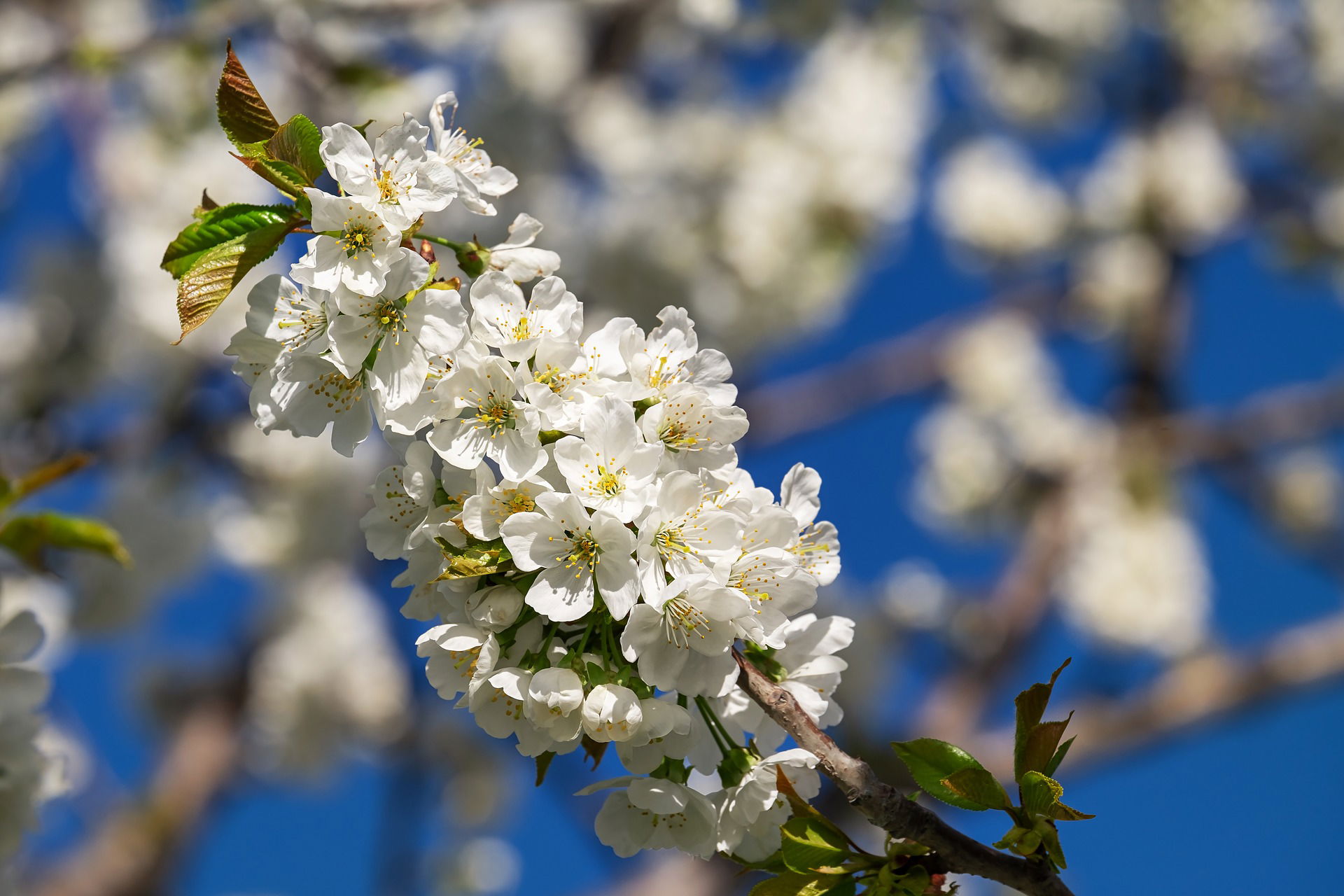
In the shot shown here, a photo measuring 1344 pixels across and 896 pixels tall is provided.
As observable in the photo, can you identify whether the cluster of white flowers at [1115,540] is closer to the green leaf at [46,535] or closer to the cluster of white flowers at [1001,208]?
the cluster of white flowers at [1001,208]

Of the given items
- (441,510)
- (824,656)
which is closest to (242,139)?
(441,510)

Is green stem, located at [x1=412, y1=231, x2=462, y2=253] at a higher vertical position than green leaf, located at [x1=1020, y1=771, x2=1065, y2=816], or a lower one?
higher

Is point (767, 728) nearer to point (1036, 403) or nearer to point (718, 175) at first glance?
point (718, 175)

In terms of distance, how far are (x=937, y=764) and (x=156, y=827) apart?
179 inches

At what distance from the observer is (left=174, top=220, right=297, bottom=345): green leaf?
3.16ft

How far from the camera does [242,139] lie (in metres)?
0.97

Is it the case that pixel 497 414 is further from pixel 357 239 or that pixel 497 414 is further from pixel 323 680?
pixel 323 680

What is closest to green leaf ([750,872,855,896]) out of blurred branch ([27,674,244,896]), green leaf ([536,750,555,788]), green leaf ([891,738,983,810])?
green leaf ([891,738,983,810])

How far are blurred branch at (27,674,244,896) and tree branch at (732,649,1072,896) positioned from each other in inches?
175

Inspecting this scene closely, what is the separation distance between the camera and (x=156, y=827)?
442 centimetres

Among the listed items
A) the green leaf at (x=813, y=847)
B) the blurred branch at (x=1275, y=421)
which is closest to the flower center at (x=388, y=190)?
the green leaf at (x=813, y=847)

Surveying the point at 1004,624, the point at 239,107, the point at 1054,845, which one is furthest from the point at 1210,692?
the point at 239,107

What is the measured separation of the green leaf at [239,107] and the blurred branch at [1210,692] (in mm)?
3952

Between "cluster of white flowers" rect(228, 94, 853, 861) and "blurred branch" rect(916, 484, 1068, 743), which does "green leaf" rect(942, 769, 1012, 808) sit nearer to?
"cluster of white flowers" rect(228, 94, 853, 861)
